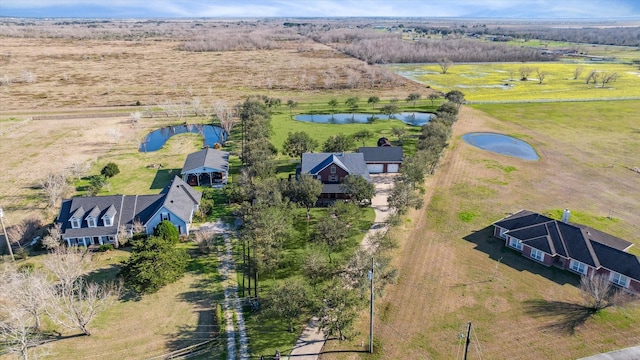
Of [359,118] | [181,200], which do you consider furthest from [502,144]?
[181,200]

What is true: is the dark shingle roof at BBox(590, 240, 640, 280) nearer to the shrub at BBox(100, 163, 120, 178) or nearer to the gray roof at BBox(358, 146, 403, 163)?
the gray roof at BBox(358, 146, 403, 163)

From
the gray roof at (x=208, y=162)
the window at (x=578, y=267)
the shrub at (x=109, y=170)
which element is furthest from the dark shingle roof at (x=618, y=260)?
the shrub at (x=109, y=170)

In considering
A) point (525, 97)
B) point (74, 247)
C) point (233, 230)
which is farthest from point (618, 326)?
point (525, 97)

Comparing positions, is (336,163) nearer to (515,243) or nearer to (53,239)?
(515,243)

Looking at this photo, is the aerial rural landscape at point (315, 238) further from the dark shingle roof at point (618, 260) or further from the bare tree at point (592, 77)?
the bare tree at point (592, 77)

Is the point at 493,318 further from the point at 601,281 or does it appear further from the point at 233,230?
the point at 233,230

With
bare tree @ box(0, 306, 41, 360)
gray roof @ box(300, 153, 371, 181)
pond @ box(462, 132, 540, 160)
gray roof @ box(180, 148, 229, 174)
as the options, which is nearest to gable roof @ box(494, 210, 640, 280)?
gray roof @ box(300, 153, 371, 181)
